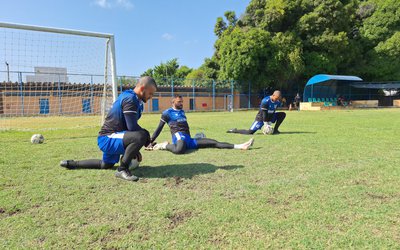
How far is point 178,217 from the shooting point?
110 inches

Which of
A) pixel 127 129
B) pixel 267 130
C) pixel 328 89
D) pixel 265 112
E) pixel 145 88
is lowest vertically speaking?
pixel 267 130

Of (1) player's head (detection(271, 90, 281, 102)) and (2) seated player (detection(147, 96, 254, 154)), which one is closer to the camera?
(2) seated player (detection(147, 96, 254, 154))

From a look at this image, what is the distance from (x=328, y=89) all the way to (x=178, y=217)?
1568 inches

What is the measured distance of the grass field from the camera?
2348mm

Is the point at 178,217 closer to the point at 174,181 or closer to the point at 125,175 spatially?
the point at 174,181

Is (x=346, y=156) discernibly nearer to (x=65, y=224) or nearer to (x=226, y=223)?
(x=226, y=223)

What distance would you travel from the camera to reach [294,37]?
34.4 m

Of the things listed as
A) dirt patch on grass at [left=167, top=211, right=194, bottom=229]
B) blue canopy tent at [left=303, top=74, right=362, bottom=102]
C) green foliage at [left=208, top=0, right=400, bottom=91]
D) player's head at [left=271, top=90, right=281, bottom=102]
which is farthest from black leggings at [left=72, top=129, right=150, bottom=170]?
blue canopy tent at [left=303, top=74, right=362, bottom=102]

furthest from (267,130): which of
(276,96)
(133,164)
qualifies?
(133,164)

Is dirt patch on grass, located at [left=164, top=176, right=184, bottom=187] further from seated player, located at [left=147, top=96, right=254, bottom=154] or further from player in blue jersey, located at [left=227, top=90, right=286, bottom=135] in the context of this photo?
player in blue jersey, located at [left=227, top=90, right=286, bottom=135]

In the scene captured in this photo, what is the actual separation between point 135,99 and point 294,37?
1339 inches

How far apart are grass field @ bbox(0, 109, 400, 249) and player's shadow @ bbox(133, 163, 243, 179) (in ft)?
0.05

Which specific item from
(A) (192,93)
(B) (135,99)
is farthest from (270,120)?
(A) (192,93)

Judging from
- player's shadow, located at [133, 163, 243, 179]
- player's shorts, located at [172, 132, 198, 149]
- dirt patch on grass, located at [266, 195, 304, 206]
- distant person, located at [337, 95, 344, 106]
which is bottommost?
dirt patch on grass, located at [266, 195, 304, 206]
